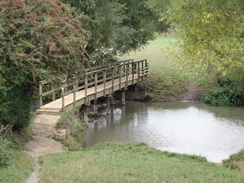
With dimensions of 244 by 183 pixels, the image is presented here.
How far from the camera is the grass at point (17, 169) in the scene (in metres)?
10.3

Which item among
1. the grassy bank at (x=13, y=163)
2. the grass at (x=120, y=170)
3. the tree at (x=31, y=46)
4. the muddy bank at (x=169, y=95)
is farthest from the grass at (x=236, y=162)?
the muddy bank at (x=169, y=95)

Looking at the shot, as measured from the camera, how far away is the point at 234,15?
47.2ft

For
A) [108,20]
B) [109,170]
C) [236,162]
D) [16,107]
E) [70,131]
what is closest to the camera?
[109,170]

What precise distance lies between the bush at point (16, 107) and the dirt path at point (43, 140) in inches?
33.2

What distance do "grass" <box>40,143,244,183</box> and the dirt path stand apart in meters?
0.88

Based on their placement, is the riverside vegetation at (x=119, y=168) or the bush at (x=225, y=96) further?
the bush at (x=225, y=96)

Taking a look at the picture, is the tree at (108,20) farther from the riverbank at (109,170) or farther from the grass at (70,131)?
the riverbank at (109,170)

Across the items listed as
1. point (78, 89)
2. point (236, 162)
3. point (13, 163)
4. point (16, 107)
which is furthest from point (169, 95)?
point (13, 163)

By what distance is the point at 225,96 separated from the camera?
29531 mm

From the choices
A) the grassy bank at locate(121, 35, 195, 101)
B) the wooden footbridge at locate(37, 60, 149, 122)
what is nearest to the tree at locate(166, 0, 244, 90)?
the wooden footbridge at locate(37, 60, 149, 122)

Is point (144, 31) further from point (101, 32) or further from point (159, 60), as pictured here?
point (159, 60)

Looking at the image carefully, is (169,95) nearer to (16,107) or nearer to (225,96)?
(225,96)

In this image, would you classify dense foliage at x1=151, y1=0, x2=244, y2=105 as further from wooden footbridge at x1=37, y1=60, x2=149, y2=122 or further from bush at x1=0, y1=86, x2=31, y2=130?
bush at x1=0, y1=86, x2=31, y2=130

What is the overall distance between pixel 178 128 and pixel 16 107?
9.84 meters
